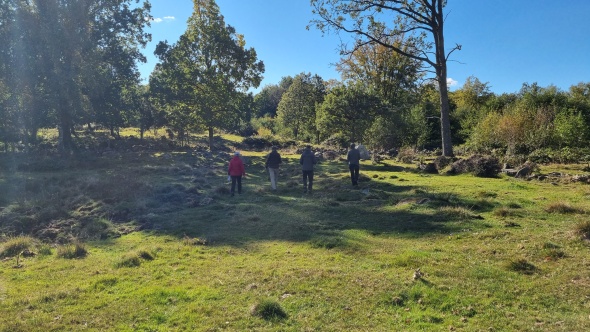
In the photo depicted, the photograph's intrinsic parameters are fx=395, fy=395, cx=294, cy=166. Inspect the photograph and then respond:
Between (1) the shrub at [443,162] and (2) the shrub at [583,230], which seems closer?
(2) the shrub at [583,230]

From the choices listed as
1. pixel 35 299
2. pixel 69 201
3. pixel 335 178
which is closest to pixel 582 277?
pixel 35 299

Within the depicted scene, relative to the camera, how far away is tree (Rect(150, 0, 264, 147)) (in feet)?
129

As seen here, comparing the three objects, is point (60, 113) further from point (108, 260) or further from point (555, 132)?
point (555, 132)

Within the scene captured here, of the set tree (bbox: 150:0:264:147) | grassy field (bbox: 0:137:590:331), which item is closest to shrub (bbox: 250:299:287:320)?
grassy field (bbox: 0:137:590:331)

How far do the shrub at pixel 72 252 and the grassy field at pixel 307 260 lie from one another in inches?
2.5

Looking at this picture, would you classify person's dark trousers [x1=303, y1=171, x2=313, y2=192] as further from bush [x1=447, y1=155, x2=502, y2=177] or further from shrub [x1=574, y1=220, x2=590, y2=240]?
shrub [x1=574, y1=220, x2=590, y2=240]

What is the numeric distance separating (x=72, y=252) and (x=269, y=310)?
23.6ft

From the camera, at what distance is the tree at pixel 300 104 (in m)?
66.5

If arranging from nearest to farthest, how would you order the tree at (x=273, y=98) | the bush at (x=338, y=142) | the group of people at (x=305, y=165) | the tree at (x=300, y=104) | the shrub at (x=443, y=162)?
the group of people at (x=305, y=165), the shrub at (x=443, y=162), the bush at (x=338, y=142), the tree at (x=300, y=104), the tree at (x=273, y=98)

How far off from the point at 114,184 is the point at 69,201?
3104 millimetres

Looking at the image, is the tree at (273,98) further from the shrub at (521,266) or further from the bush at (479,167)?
the shrub at (521,266)

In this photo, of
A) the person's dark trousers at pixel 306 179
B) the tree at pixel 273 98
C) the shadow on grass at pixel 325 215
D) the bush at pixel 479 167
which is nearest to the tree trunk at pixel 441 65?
the bush at pixel 479 167

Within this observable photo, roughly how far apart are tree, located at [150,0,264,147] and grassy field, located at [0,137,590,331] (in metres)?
22.9

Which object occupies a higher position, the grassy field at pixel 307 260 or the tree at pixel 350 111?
the tree at pixel 350 111
